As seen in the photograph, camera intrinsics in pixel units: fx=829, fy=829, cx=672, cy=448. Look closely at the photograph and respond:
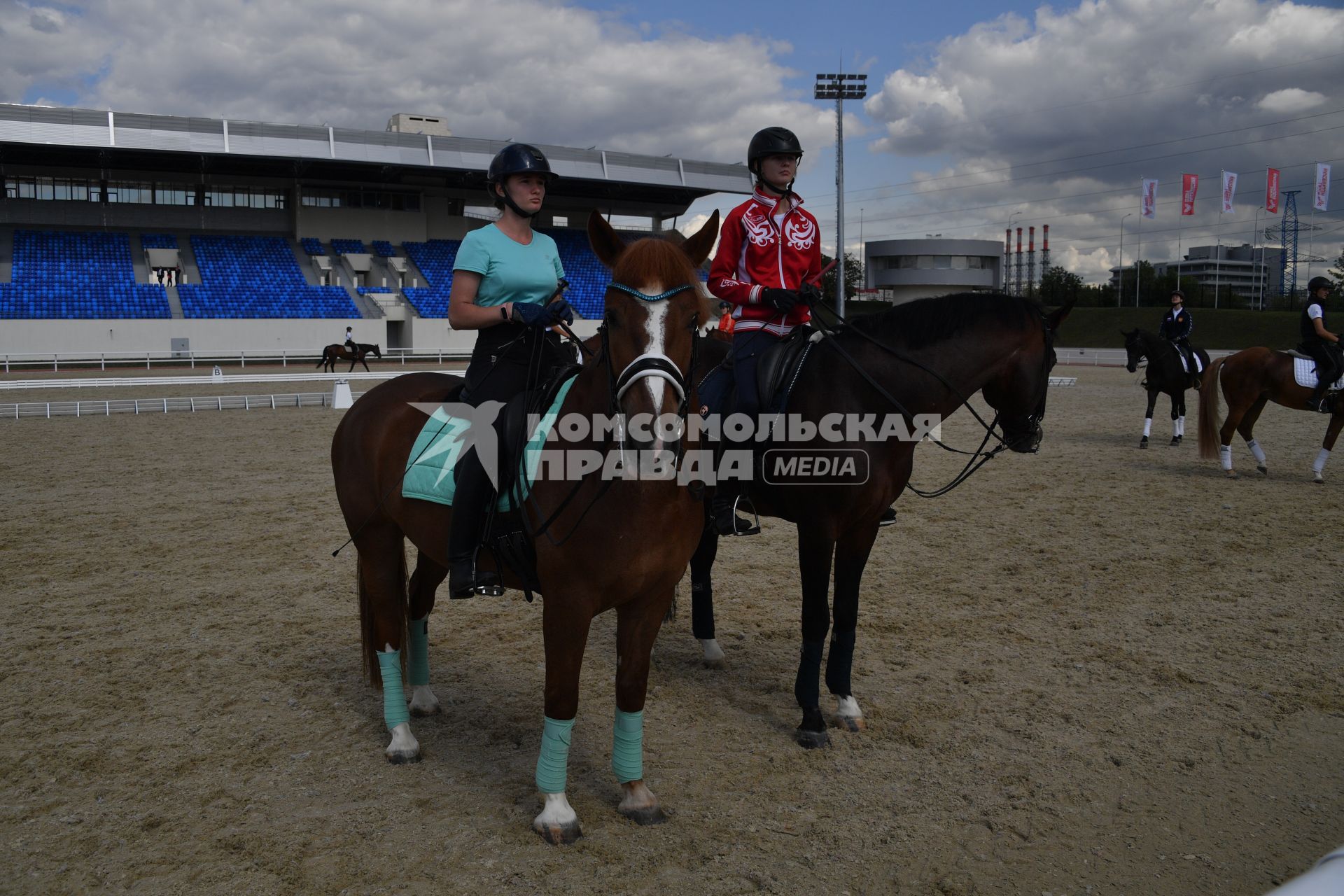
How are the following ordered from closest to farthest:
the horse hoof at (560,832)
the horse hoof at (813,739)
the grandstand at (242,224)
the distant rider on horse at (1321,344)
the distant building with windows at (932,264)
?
the horse hoof at (560,832) < the horse hoof at (813,739) < the distant rider on horse at (1321,344) < the grandstand at (242,224) < the distant building with windows at (932,264)

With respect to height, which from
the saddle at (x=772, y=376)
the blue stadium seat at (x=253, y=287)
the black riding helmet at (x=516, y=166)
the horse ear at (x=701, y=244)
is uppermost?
the blue stadium seat at (x=253, y=287)

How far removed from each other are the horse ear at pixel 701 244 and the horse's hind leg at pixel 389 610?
212 cm

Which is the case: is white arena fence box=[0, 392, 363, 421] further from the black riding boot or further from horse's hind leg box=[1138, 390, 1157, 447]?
the black riding boot

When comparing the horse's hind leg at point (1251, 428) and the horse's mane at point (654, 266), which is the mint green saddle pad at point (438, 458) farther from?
the horse's hind leg at point (1251, 428)

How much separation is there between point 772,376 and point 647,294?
182cm

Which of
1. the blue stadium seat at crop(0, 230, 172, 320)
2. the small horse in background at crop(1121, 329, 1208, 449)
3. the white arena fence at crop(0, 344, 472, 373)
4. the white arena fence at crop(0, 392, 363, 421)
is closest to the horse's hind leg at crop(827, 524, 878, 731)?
the small horse in background at crop(1121, 329, 1208, 449)

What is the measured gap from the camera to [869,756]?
154 inches

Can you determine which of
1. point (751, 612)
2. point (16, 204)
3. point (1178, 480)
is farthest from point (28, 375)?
point (1178, 480)

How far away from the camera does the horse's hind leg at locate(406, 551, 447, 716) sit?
431 centimetres

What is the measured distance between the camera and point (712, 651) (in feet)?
17.0

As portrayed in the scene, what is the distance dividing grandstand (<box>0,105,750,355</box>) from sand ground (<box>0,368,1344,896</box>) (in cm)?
3084

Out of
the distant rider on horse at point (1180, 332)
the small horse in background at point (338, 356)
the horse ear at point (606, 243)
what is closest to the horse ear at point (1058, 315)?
Result: the horse ear at point (606, 243)

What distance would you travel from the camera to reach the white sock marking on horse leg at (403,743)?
3871 millimetres

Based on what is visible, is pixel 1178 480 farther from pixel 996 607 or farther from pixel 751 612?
pixel 751 612
